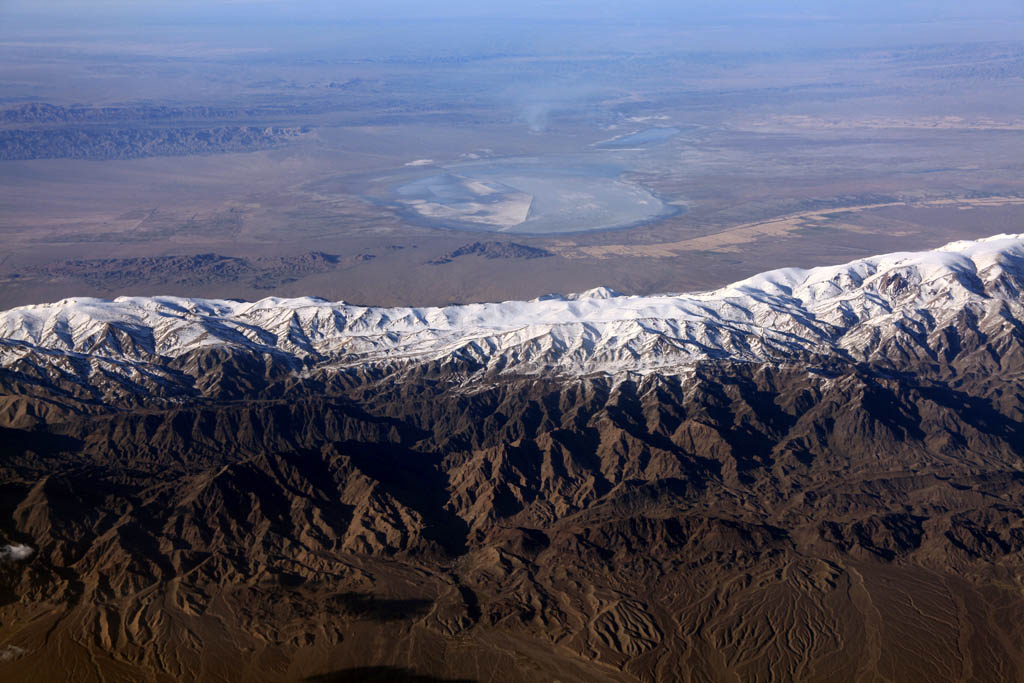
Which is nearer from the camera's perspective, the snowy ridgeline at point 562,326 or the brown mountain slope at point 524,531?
the brown mountain slope at point 524,531

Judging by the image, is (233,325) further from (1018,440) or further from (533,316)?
(1018,440)

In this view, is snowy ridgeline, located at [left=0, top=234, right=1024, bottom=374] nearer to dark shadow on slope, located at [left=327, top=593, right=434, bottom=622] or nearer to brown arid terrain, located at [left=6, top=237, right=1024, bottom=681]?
brown arid terrain, located at [left=6, top=237, right=1024, bottom=681]

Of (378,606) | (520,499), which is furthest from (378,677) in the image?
(520,499)

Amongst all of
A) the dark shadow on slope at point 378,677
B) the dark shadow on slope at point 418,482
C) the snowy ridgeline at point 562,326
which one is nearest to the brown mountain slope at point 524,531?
the dark shadow on slope at point 378,677

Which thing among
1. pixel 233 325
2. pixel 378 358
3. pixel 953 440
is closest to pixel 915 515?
pixel 953 440

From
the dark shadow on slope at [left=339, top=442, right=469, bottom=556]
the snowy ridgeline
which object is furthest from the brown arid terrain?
the snowy ridgeline

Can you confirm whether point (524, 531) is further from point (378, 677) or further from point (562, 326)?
point (562, 326)

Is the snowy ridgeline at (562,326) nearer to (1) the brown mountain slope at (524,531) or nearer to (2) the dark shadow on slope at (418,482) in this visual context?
(1) the brown mountain slope at (524,531)
